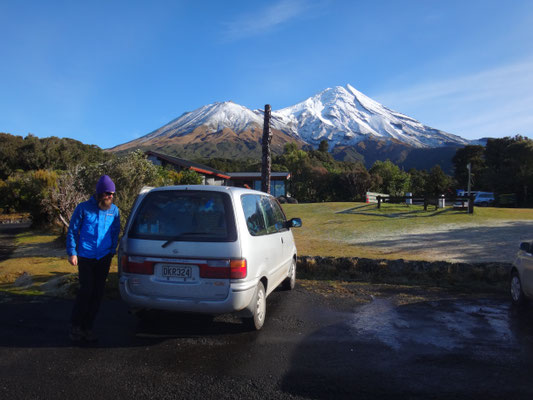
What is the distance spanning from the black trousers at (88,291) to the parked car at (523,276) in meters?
5.38

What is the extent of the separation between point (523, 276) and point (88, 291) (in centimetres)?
563

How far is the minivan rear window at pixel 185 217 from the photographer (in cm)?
405

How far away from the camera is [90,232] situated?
4086mm

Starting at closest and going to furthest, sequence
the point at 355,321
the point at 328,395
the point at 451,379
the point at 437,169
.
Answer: the point at 328,395
the point at 451,379
the point at 355,321
the point at 437,169

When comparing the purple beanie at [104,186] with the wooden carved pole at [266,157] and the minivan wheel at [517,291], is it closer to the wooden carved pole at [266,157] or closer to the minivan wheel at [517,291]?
the minivan wheel at [517,291]

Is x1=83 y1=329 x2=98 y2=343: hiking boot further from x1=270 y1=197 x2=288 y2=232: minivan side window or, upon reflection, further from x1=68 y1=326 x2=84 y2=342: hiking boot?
x1=270 y1=197 x2=288 y2=232: minivan side window

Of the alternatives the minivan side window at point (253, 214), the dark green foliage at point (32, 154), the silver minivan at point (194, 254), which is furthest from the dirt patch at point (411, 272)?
the dark green foliage at point (32, 154)

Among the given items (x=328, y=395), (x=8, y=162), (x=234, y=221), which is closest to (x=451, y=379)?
(x=328, y=395)

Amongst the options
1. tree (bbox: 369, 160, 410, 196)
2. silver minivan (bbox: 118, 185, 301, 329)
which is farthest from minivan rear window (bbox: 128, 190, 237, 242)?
tree (bbox: 369, 160, 410, 196)

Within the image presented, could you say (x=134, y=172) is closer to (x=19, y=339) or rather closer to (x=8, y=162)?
(x=19, y=339)

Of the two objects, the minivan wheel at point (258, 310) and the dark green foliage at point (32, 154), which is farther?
the dark green foliage at point (32, 154)

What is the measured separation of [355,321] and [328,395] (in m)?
1.96

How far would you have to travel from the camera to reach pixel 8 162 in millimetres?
40844

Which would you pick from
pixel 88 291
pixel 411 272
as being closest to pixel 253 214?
pixel 88 291
